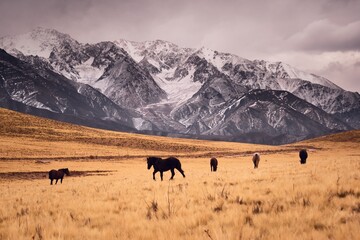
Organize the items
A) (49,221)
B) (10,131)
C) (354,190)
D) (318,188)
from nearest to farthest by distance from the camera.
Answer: (49,221) → (354,190) → (318,188) → (10,131)

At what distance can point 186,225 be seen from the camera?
792 centimetres

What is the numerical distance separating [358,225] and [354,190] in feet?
14.4

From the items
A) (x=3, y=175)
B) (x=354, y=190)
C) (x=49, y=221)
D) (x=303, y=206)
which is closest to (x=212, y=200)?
(x=303, y=206)

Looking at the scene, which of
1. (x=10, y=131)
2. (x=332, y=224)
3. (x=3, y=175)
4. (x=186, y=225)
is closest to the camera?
(x=332, y=224)

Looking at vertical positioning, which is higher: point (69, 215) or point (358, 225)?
point (358, 225)

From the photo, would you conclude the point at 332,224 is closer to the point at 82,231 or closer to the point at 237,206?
the point at 237,206

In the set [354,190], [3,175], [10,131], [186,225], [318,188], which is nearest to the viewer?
[186,225]

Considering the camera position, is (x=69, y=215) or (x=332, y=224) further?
(x=69, y=215)

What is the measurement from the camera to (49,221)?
9500 mm

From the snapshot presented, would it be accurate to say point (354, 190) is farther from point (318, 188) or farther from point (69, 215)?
point (69, 215)

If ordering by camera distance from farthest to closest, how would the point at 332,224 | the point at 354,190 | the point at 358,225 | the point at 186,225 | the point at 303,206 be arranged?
the point at 354,190, the point at 303,206, the point at 186,225, the point at 332,224, the point at 358,225

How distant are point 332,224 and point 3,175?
137 ft

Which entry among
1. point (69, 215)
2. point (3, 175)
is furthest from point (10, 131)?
point (69, 215)

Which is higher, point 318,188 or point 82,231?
point 318,188
